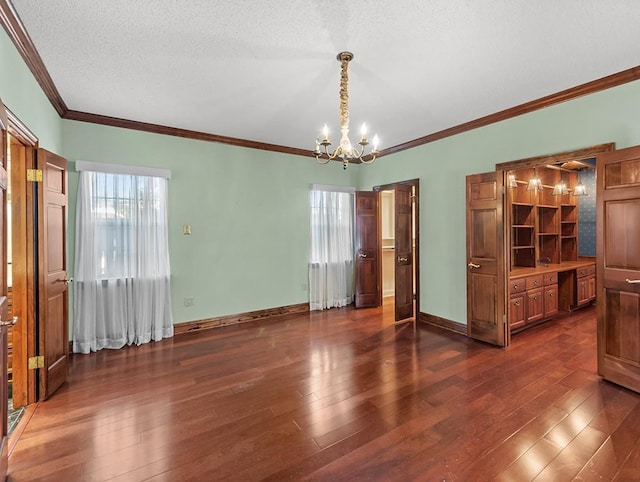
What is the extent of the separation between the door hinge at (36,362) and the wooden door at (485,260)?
4.40 metres

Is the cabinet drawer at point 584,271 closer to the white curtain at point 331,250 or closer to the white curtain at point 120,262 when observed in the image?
the white curtain at point 331,250

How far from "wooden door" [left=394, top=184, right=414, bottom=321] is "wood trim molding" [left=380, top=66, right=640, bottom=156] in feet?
2.70

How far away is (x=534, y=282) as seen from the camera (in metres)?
4.31

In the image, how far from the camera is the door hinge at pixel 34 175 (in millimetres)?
2465

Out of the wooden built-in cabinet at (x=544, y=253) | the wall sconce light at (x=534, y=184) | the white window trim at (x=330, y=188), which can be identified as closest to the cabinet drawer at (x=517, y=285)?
the wooden built-in cabinet at (x=544, y=253)

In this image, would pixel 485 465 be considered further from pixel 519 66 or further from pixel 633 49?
pixel 633 49

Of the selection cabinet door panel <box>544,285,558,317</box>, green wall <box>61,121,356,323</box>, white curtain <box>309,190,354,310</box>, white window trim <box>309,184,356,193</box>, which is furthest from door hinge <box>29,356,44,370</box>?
cabinet door panel <box>544,285,558,317</box>

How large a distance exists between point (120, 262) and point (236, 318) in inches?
67.5

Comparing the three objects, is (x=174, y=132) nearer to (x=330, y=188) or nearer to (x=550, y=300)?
(x=330, y=188)

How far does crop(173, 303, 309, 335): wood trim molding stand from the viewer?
4.25 m

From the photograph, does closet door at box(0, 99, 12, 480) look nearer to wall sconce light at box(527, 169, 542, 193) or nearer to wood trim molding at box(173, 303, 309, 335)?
wood trim molding at box(173, 303, 309, 335)

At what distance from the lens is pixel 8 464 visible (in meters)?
1.86

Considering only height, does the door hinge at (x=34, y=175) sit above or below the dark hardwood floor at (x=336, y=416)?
above

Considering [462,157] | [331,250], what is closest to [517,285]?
[462,157]
